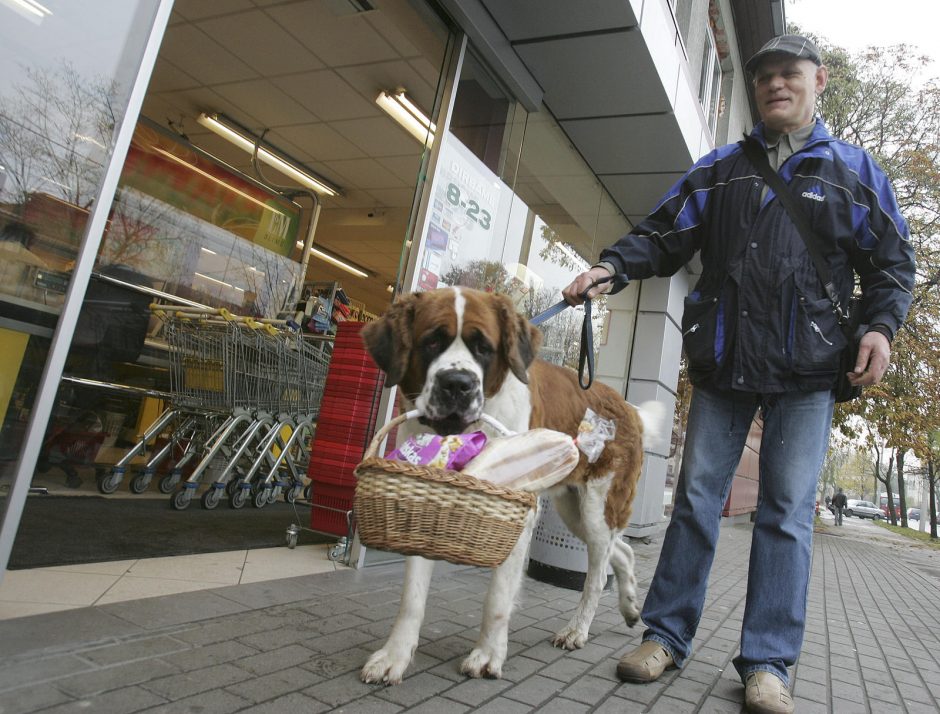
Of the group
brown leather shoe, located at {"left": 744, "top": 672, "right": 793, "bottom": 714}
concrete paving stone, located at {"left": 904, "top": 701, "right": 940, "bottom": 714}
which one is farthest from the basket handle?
concrete paving stone, located at {"left": 904, "top": 701, "right": 940, "bottom": 714}

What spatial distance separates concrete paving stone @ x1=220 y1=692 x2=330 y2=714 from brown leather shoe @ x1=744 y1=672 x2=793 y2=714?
1.63 meters

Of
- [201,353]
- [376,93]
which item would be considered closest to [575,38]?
[376,93]

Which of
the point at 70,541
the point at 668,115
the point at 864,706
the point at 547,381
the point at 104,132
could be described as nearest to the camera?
the point at 104,132

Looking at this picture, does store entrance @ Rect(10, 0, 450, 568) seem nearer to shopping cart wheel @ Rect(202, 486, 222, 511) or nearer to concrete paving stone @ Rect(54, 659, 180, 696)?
shopping cart wheel @ Rect(202, 486, 222, 511)

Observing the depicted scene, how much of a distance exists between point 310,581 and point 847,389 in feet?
9.67

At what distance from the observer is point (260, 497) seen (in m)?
5.95

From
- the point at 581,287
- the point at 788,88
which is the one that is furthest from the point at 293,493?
the point at 788,88

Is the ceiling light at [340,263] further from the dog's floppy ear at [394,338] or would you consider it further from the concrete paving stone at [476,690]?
the concrete paving stone at [476,690]

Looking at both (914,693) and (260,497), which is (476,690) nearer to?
(914,693)

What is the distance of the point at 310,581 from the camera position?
373cm

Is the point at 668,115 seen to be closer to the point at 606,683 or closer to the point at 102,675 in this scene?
the point at 606,683

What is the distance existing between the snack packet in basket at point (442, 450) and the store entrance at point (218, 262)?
2236 mm

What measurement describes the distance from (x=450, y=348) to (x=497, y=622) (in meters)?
1.14

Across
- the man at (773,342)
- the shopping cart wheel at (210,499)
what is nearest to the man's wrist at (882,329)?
the man at (773,342)
